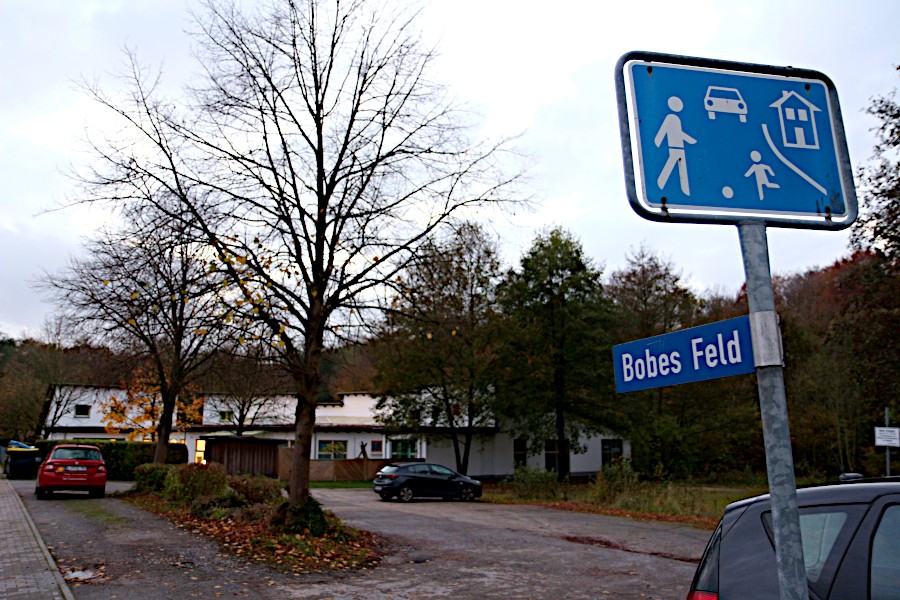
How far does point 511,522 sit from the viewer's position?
21125mm

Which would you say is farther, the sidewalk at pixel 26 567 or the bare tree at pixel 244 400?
the bare tree at pixel 244 400

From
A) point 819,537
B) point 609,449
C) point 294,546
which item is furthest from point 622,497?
point 609,449

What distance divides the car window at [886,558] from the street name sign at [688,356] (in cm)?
146

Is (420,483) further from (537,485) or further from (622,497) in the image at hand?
(622,497)

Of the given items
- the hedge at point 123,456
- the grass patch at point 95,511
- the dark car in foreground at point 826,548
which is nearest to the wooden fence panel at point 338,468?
the hedge at point 123,456

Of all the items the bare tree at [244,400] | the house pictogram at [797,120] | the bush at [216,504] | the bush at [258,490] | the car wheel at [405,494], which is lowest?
the car wheel at [405,494]

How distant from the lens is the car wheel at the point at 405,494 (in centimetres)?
2903

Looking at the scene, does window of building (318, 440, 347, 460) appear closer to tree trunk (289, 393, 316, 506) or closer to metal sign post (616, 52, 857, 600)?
tree trunk (289, 393, 316, 506)

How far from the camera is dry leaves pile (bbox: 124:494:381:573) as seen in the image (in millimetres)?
12016

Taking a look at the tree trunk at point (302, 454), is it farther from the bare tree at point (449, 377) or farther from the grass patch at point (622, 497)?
the bare tree at point (449, 377)

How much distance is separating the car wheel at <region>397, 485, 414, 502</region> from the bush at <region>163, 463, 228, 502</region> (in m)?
9.88

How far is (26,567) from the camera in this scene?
10883 millimetres

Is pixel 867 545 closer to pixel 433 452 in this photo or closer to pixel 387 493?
pixel 387 493

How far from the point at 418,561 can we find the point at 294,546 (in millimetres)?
2158
